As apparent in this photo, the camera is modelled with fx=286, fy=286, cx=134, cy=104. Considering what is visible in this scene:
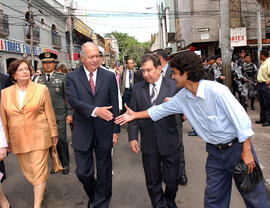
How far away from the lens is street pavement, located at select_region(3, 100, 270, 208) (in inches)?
153

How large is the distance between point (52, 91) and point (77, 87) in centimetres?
201

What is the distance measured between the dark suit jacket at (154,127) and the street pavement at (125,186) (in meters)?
0.95

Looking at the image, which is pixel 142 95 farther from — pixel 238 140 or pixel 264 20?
pixel 264 20

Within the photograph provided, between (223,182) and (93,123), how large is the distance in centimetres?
166

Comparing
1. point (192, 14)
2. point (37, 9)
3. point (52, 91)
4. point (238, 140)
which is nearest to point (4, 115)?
point (52, 91)

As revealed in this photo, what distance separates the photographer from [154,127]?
3.26 metres

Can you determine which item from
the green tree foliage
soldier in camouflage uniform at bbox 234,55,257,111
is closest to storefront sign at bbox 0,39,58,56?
soldier in camouflage uniform at bbox 234,55,257,111

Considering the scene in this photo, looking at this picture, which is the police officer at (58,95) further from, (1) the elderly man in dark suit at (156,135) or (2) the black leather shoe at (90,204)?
(1) the elderly man in dark suit at (156,135)

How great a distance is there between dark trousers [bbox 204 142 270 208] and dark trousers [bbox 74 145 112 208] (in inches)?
55.0

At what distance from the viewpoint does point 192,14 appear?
2528 centimetres

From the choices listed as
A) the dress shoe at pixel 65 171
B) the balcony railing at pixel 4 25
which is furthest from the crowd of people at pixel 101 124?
the balcony railing at pixel 4 25

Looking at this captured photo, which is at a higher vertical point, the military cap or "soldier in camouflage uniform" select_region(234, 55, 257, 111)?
the military cap

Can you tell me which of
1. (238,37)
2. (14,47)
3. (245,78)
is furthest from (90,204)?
(14,47)

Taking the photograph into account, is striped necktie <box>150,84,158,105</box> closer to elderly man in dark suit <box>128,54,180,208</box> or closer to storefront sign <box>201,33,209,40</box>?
elderly man in dark suit <box>128,54,180,208</box>
